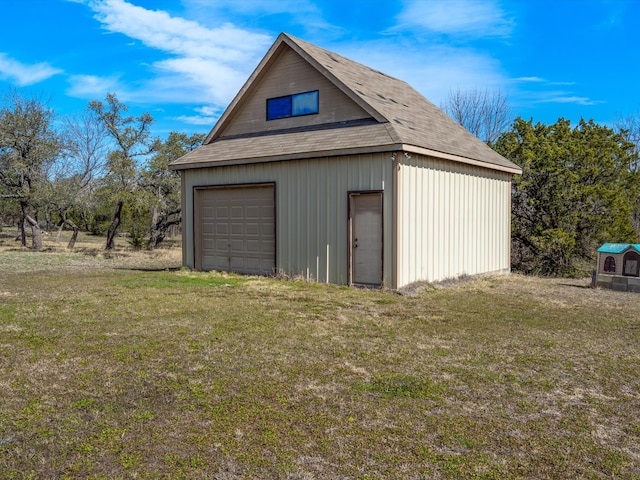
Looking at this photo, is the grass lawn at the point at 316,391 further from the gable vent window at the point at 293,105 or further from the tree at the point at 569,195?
the tree at the point at 569,195

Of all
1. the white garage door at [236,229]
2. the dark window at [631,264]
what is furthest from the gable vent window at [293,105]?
the dark window at [631,264]

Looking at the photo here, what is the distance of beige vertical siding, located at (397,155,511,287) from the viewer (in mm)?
11305

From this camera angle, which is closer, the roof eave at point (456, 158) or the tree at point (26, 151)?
the roof eave at point (456, 158)

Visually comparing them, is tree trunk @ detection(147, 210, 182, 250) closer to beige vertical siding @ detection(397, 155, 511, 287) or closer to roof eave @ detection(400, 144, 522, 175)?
beige vertical siding @ detection(397, 155, 511, 287)

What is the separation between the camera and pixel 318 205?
1217 cm

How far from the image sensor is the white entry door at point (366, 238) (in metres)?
11.4

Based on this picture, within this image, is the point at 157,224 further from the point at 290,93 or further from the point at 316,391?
the point at 316,391

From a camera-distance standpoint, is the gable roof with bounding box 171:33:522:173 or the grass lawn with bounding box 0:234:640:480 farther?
the gable roof with bounding box 171:33:522:173

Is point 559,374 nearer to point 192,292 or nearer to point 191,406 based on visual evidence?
point 191,406

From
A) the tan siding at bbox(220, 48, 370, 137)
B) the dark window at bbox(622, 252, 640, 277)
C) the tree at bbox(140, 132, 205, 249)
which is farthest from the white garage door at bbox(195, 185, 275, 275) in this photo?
the tree at bbox(140, 132, 205, 249)

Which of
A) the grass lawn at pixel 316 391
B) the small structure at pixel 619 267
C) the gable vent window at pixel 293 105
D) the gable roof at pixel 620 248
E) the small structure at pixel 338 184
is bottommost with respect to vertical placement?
the grass lawn at pixel 316 391

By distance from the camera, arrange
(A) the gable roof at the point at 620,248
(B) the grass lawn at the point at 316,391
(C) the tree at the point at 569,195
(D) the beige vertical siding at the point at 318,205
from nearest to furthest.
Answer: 1. (B) the grass lawn at the point at 316,391
2. (D) the beige vertical siding at the point at 318,205
3. (A) the gable roof at the point at 620,248
4. (C) the tree at the point at 569,195

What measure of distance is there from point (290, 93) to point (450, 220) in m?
5.17

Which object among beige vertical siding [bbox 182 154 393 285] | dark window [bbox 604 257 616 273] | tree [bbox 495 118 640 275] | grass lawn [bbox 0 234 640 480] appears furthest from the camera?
tree [bbox 495 118 640 275]
